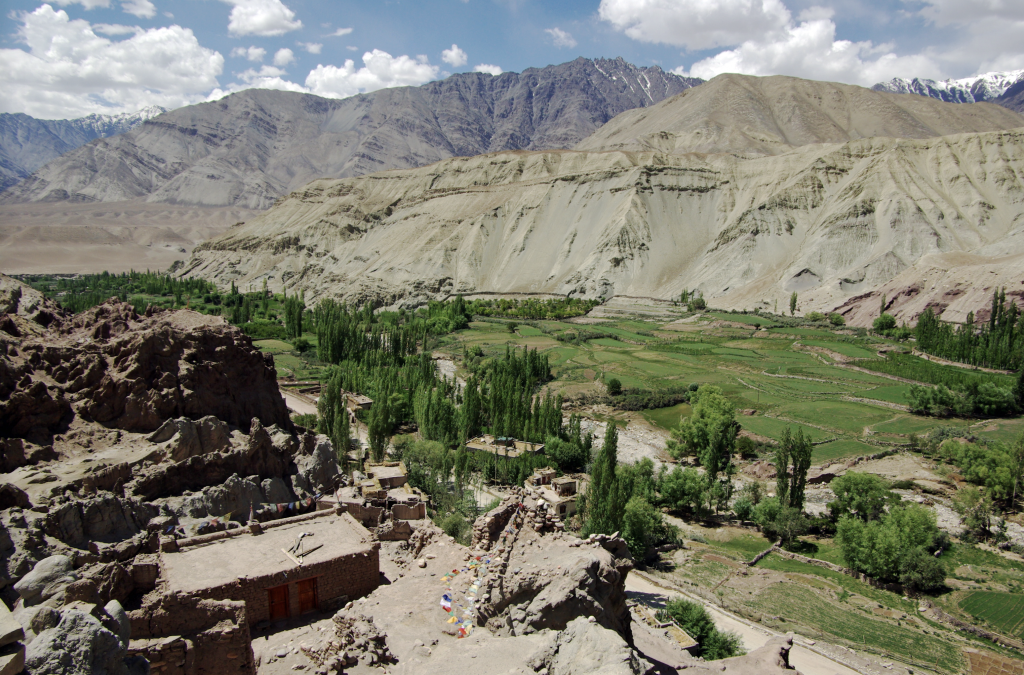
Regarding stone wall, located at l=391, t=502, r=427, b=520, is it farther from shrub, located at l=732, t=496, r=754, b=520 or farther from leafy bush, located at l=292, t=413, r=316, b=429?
shrub, located at l=732, t=496, r=754, b=520

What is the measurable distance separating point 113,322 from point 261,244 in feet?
417

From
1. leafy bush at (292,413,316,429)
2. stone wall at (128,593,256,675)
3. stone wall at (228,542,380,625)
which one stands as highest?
stone wall at (128,593,256,675)

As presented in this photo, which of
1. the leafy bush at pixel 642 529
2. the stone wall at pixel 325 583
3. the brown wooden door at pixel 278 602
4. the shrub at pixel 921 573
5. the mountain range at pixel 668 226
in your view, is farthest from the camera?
the mountain range at pixel 668 226

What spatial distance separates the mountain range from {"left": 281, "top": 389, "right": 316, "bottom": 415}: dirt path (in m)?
58.6

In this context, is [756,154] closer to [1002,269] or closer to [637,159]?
[637,159]

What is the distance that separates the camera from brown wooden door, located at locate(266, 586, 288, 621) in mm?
16359

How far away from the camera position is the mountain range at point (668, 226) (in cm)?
9275

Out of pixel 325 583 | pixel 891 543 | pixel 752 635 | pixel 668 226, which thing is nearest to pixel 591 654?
pixel 325 583

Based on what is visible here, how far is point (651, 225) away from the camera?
377 ft

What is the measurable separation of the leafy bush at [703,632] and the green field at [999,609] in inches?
422

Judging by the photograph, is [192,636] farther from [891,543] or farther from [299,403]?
[299,403]

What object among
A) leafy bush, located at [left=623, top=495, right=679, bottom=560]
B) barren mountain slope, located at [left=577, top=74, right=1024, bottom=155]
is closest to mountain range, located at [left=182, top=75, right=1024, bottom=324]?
barren mountain slope, located at [left=577, top=74, right=1024, bottom=155]

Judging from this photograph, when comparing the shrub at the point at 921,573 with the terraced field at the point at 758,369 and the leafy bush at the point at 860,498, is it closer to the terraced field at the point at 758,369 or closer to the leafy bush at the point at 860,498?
the leafy bush at the point at 860,498

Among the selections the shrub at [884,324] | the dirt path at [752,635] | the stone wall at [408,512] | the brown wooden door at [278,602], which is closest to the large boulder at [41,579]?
the brown wooden door at [278,602]
